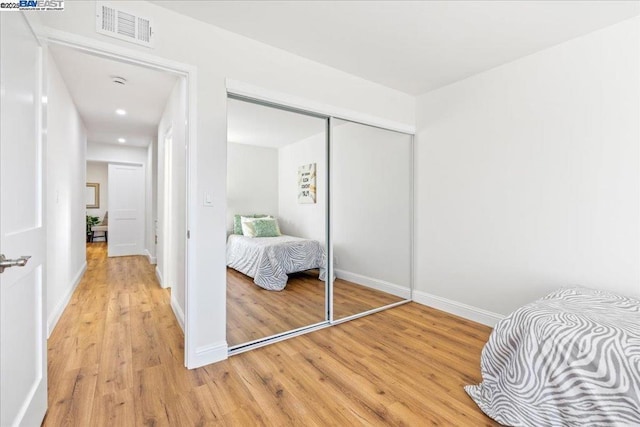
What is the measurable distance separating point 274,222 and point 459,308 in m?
2.11

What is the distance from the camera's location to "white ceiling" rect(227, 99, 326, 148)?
243 cm

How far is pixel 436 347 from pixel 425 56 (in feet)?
8.18

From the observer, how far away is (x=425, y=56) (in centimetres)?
264

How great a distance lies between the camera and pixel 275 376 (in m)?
2.02

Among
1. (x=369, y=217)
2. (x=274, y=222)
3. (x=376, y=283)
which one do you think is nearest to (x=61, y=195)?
(x=274, y=222)

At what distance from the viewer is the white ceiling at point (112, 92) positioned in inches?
111

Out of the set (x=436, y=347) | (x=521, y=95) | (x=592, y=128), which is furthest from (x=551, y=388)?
(x=521, y=95)

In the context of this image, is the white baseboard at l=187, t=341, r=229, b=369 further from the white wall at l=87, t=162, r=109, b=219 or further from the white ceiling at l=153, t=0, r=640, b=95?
the white wall at l=87, t=162, r=109, b=219

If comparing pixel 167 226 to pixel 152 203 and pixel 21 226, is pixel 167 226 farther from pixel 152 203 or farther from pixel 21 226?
pixel 21 226

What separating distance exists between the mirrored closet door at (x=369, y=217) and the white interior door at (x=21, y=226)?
6.89ft

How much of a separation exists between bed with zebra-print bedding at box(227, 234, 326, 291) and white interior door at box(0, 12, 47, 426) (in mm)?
1475

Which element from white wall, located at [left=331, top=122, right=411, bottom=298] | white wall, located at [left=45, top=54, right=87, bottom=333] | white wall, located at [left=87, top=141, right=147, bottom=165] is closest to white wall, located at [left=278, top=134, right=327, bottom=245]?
white wall, located at [left=331, top=122, right=411, bottom=298]

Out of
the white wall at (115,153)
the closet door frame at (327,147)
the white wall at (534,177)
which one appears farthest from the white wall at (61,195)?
the white wall at (534,177)

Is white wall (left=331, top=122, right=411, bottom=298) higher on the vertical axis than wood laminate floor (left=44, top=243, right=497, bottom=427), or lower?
higher
